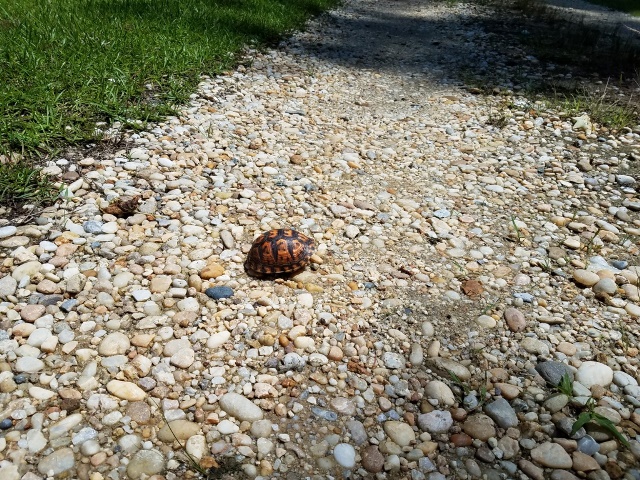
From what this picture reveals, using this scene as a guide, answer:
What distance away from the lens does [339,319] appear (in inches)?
161

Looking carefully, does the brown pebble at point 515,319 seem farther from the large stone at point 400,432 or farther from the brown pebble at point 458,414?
the large stone at point 400,432

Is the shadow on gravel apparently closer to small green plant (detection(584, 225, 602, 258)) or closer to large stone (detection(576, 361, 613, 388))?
small green plant (detection(584, 225, 602, 258))

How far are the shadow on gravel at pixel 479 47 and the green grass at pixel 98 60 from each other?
3008mm

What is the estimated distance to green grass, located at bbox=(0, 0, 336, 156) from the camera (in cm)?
578

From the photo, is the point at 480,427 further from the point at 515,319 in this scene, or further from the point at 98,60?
the point at 98,60

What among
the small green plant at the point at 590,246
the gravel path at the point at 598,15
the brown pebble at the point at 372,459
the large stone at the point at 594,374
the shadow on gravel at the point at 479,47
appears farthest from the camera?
the gravel path at the point at 598,15

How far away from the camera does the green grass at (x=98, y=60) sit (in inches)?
227

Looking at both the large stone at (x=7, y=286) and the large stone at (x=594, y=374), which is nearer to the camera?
the large stone at (x=594, y=374)

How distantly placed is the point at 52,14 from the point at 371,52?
23.5 ft

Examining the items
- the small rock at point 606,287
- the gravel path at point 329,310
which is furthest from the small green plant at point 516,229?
the small rock at point 606,287

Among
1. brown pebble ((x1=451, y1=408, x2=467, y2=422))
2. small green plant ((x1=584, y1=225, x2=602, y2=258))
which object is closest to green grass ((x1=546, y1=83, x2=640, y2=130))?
small green plant ((x1=584, y1=225, x2=602, y2=258))

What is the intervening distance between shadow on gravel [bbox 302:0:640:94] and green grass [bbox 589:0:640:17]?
6.48 metres

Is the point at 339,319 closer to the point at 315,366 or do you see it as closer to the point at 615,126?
the point at 315,366

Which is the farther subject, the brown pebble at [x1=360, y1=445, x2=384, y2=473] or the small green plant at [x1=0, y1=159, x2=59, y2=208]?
the small green plant at [x1=0, y1=159, x2=59, y2=208]
